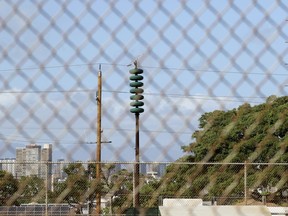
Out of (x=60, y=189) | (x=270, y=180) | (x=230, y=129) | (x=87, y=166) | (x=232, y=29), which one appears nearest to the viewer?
(x=232, y=29)

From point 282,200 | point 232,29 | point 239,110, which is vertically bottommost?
point 282,200

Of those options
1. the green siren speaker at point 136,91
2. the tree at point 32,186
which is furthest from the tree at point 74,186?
the green siren speaker at point 136,91

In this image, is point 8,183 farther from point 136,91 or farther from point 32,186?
point 136,91

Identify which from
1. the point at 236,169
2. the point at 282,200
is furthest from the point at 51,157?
the point at 282,200

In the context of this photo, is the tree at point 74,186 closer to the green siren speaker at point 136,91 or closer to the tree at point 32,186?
the tree at point 32,186

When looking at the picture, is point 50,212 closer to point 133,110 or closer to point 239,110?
point 239,110

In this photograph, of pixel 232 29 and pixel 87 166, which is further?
pixel 87 166

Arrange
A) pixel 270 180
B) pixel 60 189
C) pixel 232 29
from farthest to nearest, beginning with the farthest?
pixel 270 180 < pixel 60 189 < pixel 232 29

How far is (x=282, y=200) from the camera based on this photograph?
27.8 feet

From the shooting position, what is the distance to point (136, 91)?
8.14ft

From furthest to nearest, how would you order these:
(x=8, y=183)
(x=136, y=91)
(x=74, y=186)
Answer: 1. (x=74, y=186)
2. (x=8, y=183)
3. (x=136, y=91)

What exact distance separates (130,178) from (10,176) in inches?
56.4

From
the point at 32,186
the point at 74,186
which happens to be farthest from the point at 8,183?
the point at 74,186

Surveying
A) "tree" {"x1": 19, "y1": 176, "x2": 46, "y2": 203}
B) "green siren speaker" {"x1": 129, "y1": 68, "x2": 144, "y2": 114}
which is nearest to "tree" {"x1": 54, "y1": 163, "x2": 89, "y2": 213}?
"tree" {"x1": 19, "y1": 176, "x2": 46, "y2": 203}
